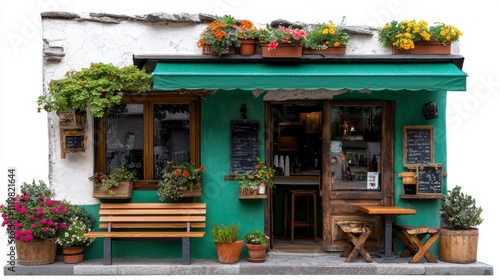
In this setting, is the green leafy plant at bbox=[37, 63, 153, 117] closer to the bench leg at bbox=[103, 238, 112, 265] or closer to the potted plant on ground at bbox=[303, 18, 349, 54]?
the bench leg at bbox=[103, 238, 112, 265]

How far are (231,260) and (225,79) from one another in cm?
283

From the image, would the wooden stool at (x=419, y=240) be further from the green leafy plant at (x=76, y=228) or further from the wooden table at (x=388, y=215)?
the green leafy plant at (x=76, y=228)

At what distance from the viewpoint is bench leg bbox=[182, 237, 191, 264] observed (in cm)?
1010

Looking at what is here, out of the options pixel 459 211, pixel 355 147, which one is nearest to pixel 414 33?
pixel 355 147

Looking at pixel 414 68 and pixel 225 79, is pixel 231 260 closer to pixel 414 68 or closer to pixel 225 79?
pixel 225 79

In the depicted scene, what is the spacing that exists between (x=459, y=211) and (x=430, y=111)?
1.70 m

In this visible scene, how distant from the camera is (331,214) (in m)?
11.1

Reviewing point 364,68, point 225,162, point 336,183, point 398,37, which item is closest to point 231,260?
point 225,162

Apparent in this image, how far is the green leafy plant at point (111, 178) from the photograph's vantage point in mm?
10484

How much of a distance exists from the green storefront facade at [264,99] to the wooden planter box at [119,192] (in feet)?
0.80

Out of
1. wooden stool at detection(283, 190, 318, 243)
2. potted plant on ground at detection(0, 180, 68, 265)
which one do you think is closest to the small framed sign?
potted plant on ground at detection(0, 180, 68, 265)

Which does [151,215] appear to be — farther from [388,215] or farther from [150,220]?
[388,215]

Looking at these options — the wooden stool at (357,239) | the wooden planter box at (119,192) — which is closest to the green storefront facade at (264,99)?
the wooden planter box at (119,192)

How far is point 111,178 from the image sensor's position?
1055cm
